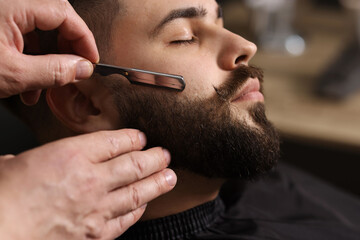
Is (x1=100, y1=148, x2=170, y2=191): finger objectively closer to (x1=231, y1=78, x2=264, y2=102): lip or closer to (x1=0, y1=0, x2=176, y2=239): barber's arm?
(x1=0, y1=0, x2=176, y2=239): barber's arm

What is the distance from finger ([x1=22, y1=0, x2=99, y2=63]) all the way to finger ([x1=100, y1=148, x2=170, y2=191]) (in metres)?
0.22

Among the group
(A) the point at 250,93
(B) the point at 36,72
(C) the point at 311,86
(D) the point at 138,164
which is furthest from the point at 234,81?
(C) the point at 311,86

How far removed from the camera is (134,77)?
86 centimetres

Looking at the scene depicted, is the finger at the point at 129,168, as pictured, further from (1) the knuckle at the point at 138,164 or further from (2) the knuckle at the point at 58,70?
(2) the knuckle at the point at 58,70

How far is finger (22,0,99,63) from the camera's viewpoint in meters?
0.75

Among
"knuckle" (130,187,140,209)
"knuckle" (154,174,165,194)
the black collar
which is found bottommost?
the black collar

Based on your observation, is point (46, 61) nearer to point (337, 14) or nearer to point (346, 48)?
point (346, 48)

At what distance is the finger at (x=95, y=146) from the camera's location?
0.69 metres

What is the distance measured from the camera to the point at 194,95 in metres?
0.87

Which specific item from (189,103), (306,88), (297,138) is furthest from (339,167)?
(189,103)

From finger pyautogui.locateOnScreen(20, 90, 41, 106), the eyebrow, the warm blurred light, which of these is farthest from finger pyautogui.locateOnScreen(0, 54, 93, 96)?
the warm blurred light

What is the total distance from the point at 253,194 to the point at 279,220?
0.13m

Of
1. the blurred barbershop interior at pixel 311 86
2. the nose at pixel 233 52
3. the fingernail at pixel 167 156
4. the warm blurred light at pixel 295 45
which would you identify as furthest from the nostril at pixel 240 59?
the warm blurred light at pixel 295 45

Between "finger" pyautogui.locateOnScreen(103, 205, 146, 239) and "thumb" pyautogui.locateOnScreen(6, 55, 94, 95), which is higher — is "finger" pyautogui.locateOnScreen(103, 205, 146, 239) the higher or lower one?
the lower one
